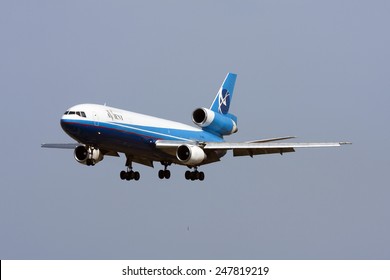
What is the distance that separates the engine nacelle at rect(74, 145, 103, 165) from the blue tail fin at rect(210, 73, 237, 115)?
41.5ft

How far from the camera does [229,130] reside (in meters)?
84.4

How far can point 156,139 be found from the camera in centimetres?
7650

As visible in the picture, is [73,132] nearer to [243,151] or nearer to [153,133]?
[153,133]

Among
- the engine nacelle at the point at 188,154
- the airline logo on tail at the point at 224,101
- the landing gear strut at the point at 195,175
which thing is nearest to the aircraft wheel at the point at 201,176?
the landing gear strut at the point at 195,175

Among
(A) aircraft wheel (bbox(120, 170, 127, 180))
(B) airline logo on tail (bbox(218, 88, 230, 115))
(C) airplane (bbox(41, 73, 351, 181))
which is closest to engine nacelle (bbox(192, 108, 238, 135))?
(C) airplane (bbox(41, 73, 351, 181))

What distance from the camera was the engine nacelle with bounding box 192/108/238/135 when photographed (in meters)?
82.6

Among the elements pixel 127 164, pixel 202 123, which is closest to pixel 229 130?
pixel 202 123

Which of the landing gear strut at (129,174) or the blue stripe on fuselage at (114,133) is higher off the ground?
the blue stripe on fuselage at (114,133)

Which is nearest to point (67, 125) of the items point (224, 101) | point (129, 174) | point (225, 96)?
point (129, 174)

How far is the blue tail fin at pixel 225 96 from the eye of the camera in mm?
86500

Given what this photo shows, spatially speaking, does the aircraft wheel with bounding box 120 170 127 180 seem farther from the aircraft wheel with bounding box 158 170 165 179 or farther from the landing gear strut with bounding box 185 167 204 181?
the landing gear strut with bounding box 185 167 204 181

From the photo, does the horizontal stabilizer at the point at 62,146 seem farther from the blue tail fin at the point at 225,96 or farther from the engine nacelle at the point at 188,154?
the blue tail fin at the point at 225,96

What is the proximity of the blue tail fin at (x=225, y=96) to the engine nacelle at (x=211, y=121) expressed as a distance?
2129 millimetres

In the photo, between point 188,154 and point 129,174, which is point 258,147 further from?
point 129,174
